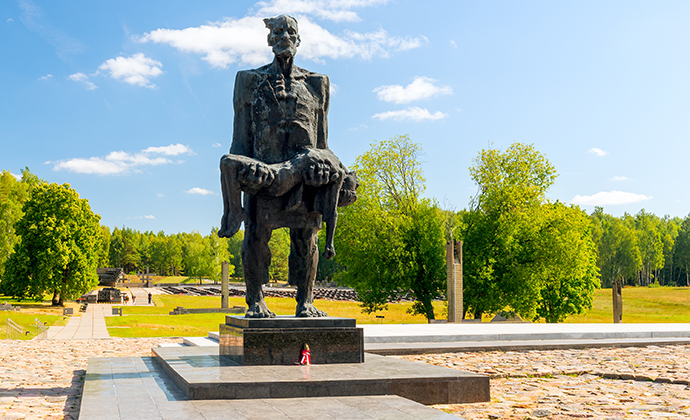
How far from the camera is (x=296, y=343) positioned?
6.59 meters

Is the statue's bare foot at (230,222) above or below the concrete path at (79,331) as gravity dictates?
above

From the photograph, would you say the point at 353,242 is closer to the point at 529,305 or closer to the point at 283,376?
the point at 529,305

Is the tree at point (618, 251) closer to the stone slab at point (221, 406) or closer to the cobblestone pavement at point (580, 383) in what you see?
the cobblestone pavement at point (580, 383)

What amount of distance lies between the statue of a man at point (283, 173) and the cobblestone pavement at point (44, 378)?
2.44 m

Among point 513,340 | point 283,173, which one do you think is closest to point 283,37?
point 283,173

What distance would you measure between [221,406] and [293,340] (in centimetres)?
193

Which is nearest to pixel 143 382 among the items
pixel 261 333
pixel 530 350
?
pixel 261 333

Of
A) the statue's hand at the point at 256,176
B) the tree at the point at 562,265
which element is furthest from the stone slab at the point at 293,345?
the tree at the point at 562,265

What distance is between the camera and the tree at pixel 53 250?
42.3 metres

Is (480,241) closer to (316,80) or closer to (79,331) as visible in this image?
(79,331)

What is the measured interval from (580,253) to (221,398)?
2802 centimetres

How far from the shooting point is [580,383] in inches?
284

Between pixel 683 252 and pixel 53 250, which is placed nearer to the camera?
pixel 53 250

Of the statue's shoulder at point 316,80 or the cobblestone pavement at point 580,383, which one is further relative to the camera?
the statue's shoulder at point 316,80
